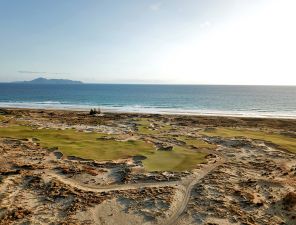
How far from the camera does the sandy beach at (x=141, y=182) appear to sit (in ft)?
53.0

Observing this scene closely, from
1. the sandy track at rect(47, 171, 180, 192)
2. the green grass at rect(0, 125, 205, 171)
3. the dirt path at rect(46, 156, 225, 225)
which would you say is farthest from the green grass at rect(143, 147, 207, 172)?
the sandy track at rect(47, 171, 180, 192)

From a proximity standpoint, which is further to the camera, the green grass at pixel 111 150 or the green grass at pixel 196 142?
the green grass at pixel 196 142

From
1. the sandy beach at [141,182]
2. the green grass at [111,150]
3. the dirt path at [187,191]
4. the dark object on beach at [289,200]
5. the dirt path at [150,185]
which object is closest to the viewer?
the dirt path at [187,191]

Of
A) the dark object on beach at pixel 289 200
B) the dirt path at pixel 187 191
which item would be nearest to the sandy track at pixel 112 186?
the dirt path at pixel 187 191

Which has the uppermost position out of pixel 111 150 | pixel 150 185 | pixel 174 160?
pixel 111 150

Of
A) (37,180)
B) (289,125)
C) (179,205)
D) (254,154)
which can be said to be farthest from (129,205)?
(289,125)

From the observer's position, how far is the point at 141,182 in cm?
2094

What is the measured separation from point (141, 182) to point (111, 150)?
9.03 m

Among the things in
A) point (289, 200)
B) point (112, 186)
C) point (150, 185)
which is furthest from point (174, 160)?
point (289, 200)

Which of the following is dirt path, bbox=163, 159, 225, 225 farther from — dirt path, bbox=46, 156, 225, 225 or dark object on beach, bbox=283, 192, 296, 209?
dark object on beach, bbox=283, 192, 296, 209

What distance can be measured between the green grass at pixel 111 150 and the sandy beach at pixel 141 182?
0.09 m

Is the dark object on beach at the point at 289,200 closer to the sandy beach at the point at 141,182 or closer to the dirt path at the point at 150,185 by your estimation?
the sandy beach at the point at 141,182

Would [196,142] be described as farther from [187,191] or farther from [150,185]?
[187,191]

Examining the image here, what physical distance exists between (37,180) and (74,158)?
6.23 m
